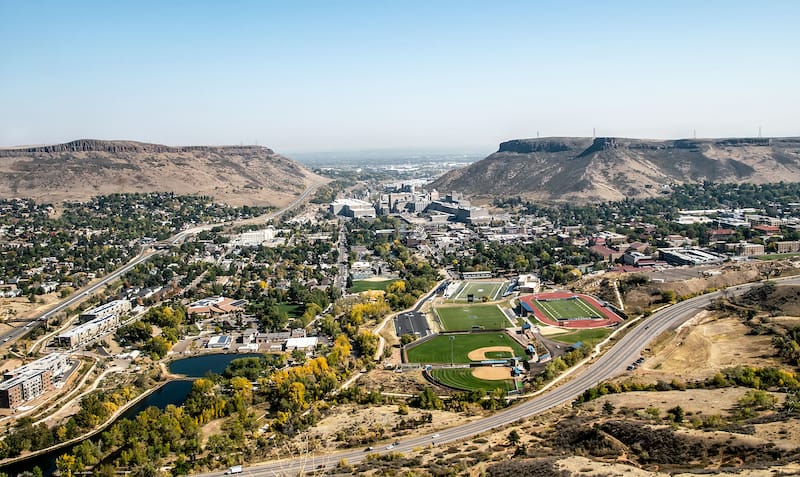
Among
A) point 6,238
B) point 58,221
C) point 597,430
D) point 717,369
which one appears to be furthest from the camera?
point 58,221

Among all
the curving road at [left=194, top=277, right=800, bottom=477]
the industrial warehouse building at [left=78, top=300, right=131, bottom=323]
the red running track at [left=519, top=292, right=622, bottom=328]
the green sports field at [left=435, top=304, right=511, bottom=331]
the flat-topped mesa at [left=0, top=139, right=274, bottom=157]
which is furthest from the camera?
the flat-topped mesa at [left=0, top=139, right=274, bottom=157]

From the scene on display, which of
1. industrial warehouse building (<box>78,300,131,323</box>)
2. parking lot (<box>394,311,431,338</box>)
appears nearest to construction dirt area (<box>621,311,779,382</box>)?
parking lot (<box>394,311,431,338</box>)

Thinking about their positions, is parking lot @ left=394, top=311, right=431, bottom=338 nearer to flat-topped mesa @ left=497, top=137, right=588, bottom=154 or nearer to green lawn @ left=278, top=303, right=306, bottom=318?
green lawn @ left=278, top=303, right=306, bottom=318

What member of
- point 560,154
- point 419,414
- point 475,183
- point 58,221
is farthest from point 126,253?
point 560,154

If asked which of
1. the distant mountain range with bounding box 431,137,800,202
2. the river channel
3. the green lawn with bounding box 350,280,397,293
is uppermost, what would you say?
the distant mountain range with bounding box 431,137,800,202

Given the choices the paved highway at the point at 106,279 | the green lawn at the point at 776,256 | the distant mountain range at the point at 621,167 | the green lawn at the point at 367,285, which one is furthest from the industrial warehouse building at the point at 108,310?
the distant mountain range at the point at 621,167

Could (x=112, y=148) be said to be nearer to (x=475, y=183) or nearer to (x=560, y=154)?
(x=475, y=183)

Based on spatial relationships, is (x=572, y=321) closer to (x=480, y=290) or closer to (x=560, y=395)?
(x=480, y=290)

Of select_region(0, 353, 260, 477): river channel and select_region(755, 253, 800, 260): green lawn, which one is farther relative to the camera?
select_region(755, 253, 800, 260): green lawn
